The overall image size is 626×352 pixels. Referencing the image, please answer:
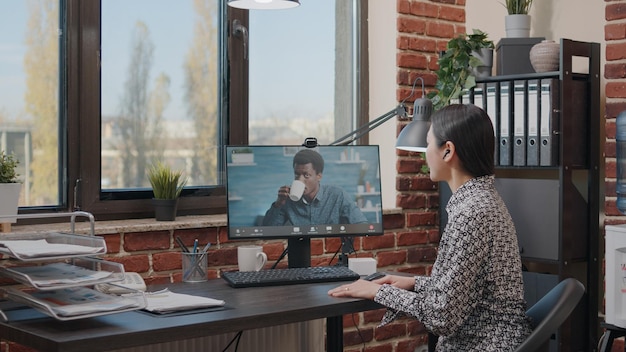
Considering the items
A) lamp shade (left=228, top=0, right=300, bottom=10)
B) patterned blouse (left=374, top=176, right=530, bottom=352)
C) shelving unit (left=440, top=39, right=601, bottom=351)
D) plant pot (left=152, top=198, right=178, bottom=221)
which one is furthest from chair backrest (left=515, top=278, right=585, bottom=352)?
plant pot (left=152, top=198, right=178, bottom=221)

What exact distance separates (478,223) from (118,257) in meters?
1.26

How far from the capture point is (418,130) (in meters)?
3.12

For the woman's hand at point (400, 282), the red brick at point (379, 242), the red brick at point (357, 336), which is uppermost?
the red brick at point (379, 242)

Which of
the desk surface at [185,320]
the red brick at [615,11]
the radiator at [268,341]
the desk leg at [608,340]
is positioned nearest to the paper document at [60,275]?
the desk surface at [185,320]

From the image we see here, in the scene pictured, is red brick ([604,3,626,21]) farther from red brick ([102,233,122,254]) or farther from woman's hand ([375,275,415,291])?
red brick ([102,233,122,254])

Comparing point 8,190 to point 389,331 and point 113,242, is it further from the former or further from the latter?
point 389,331

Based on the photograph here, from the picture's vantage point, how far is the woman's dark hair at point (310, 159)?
305 centimetres

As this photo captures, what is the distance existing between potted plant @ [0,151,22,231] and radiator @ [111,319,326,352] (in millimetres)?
616

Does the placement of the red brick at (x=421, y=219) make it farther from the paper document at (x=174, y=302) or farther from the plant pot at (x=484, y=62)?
the paper document at (x=174, y=302)

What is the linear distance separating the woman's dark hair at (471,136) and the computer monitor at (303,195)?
674mm

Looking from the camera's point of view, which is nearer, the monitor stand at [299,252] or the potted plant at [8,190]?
the potted plant at [8,190]

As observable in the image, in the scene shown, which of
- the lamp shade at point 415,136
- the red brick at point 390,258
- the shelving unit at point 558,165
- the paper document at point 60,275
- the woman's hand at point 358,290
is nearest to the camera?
the paper document at point 60,275

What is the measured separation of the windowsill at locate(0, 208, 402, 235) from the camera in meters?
2.90

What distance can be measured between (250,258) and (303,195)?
11.3 inches
